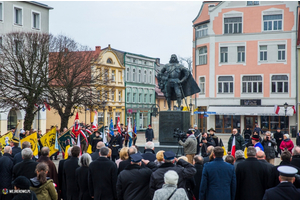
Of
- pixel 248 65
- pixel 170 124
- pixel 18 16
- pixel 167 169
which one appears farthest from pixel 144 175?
pixel 18 16

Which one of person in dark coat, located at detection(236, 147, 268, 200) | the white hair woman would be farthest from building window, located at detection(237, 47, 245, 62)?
the white hair woman

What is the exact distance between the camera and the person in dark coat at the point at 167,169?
6.67 metres

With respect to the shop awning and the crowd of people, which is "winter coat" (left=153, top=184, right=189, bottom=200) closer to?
the crowd of people

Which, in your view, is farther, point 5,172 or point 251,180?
point 5,172

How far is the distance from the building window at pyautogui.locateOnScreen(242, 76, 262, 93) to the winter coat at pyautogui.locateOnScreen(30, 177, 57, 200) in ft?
133

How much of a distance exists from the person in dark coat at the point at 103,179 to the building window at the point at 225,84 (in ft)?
128

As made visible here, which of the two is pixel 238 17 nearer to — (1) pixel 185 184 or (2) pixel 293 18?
(2) pixel 293 18

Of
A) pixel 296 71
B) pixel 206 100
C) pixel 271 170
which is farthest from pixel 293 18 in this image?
pixel 271 170

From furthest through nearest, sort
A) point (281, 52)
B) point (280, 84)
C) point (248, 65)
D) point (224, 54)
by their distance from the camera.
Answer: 1. point (224, 54)
2. point (248, 65)
3. point (281, 52)
4. point (280, 84)

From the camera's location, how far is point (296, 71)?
141 feet

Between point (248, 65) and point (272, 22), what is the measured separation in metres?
5.26

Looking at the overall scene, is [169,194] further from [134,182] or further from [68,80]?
[68,80]

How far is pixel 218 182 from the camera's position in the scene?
7.13m

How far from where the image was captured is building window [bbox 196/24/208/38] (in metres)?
47.4
